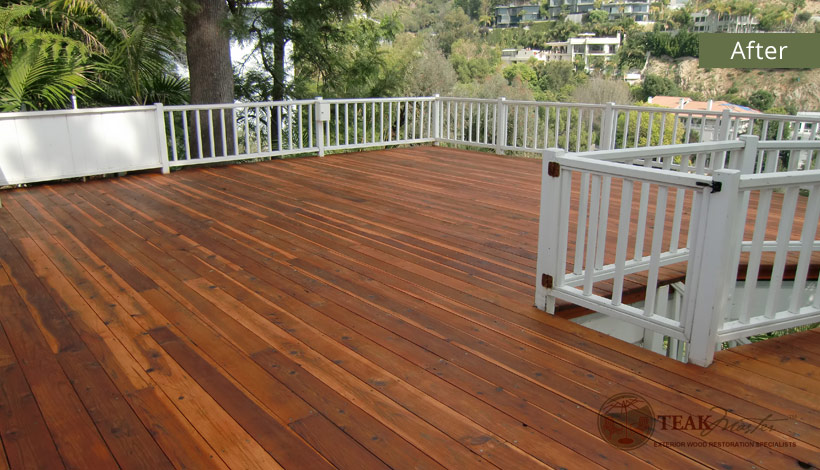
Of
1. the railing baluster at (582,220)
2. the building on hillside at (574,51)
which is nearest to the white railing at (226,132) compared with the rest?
the railing baluster at (582,220)

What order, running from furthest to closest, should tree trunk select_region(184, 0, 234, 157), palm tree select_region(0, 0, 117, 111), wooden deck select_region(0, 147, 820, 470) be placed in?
tree trunk select_region(184, 0, 234, 157) → palm tree select_region(0, 0, 117, 111) → wooden deck select_region(0, 147, 820, 470)

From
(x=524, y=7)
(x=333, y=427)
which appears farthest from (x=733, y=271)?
(x=524, y=7)

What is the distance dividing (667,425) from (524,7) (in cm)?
3226

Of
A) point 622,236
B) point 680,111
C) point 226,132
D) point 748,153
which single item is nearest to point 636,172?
point 622,236

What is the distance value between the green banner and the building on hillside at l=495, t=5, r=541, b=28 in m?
9.74

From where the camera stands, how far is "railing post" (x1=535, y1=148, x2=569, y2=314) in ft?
8.82

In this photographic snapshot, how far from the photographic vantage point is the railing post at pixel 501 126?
7.94 metres

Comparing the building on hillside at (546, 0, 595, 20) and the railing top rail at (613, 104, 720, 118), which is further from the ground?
the building on hillside at (546, 0, 595, 20)

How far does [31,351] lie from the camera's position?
244 centimetres

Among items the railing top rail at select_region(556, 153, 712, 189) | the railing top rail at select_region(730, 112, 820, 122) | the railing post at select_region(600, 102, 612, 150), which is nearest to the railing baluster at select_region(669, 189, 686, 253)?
the railing top rail at select_region(556, 153, 712, 189)

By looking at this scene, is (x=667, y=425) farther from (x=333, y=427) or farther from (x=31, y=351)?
(x=31, y=351)

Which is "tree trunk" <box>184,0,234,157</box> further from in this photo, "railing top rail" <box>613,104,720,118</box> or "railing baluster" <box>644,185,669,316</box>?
"railing baluster" <box>644,185,669,316</box>

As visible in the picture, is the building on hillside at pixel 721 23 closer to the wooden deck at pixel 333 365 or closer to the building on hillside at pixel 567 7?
the building on hillside at pixel 567 7

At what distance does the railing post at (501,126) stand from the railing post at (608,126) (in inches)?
57.3
